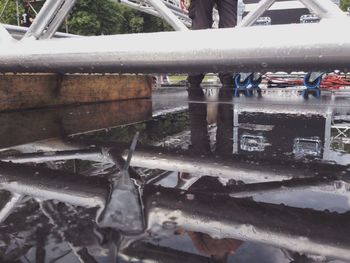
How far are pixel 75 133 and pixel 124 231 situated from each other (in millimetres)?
1353

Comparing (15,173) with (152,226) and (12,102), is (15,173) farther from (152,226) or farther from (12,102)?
(12,102)

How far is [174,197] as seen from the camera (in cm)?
106

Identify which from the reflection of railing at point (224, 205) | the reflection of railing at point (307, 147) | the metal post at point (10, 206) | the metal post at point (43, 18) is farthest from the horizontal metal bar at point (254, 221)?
the metal post at point (43, 18)

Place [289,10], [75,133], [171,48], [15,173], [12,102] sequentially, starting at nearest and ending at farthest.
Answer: [15,173], [171,48], [75,133], [12,102], [289,10]

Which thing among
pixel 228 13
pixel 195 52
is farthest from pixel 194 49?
pixel 228 13

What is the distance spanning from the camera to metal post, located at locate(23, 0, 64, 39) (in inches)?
67.3

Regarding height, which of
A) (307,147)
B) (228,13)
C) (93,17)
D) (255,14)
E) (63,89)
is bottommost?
(307,147)

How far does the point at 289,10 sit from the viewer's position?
29.8ft

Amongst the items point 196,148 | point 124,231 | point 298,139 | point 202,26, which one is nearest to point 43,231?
point 124,231

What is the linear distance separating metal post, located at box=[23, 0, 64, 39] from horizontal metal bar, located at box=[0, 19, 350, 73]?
2.0 inches

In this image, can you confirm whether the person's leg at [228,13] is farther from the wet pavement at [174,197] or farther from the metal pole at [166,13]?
the metal pole at [166,13]

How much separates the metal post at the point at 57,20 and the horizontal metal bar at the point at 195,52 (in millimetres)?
87

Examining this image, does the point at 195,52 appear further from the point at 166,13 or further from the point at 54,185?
the point at 54,185

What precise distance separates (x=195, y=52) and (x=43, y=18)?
733mm
